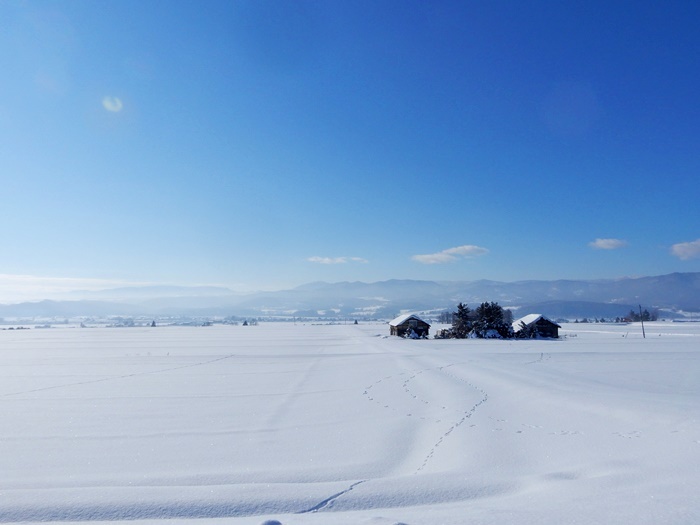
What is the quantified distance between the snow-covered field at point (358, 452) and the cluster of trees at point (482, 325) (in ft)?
123

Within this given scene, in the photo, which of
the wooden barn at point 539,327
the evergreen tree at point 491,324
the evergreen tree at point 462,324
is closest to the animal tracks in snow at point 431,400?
the evergreen tree at point 491,324

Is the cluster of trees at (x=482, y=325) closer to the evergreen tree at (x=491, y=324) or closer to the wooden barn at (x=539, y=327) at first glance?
the evergreen tree at (x=491, y=324)

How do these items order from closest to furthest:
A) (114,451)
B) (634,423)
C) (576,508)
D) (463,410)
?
1. (576,508)
2. (114,451)
3. (634,423)
4. (463,410)

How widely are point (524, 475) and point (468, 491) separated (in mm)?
1186

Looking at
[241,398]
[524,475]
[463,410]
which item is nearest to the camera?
[524,475]

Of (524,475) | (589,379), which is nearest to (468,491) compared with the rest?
(524,475)

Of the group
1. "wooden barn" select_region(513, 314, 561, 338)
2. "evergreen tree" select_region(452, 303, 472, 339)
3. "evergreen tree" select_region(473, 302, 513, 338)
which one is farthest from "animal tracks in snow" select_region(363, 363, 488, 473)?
"wooden barn" select_region(513, 314, 561, 338)

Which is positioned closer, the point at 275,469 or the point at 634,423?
the point at 275,469

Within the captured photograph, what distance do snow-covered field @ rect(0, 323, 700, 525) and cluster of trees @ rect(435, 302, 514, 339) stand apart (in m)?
37.6

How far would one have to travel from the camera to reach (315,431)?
9.24 meters

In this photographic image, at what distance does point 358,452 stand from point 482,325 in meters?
48.9

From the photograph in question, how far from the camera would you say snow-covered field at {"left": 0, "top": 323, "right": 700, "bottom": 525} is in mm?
5012

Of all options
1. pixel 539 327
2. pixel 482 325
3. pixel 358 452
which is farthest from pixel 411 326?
pixel 358 452

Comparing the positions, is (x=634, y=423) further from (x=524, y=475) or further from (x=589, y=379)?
(x=589, y=379)
